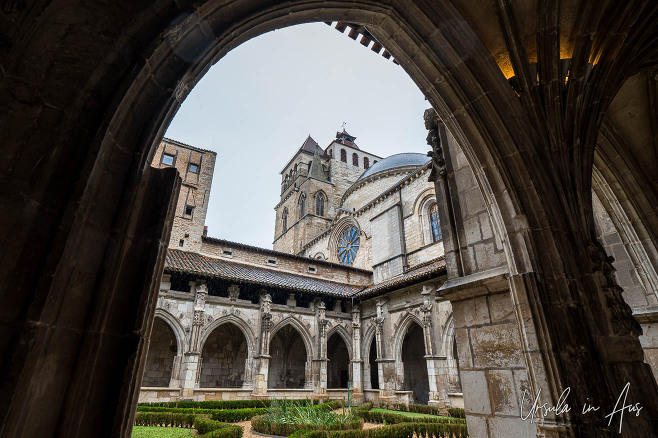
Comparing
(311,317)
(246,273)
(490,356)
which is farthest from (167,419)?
(490,356)

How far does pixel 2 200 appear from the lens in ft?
3.03

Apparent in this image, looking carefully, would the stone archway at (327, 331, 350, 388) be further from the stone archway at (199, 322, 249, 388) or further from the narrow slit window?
the narrow slit window

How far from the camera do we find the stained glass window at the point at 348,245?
22.0 m

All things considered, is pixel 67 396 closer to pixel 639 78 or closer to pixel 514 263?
pixel 514 263

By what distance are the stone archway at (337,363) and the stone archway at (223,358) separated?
16.1 feet

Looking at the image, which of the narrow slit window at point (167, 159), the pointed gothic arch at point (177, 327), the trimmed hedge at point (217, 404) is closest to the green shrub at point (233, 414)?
the trimmed hedge at point (217, 404)

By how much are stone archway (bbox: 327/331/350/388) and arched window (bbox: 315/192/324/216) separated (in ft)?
47.2

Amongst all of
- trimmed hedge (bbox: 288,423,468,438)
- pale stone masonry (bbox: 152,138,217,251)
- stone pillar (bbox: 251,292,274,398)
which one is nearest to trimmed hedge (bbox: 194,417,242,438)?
trimmed hedge (bbox: 288,423,468,438)

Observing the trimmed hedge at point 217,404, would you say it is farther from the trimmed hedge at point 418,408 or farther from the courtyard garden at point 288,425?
the trimmed hedge at point 418,408

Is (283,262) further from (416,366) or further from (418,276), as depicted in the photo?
(416,366)

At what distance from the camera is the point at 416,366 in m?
15.5

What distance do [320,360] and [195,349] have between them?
17.3 ft

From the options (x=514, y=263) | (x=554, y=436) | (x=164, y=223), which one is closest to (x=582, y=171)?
(x=514, y=263)

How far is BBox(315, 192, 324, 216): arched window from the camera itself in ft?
101
